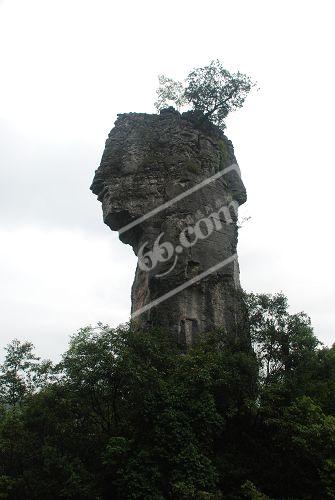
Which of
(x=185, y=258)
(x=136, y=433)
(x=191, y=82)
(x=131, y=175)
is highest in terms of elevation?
(x=191, y=82)

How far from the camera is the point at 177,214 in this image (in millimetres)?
18031

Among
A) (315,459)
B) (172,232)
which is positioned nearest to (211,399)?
(315,459)

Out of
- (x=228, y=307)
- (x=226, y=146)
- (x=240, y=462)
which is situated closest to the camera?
(x=240, y=462)

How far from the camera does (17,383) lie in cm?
1727

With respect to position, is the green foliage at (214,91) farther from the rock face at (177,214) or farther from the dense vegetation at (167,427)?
the dense vegetation at (167,427)

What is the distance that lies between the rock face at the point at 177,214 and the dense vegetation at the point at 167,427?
2.35m

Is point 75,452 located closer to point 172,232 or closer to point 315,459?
point 315,459

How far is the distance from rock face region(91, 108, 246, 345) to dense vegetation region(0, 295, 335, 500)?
235 centimetres

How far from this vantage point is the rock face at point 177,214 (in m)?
16.6

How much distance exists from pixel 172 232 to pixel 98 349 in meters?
6.45

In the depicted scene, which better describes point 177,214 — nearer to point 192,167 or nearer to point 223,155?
point 192,167

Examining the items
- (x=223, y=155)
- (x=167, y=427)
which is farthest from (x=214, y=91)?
(x=167, y=427)

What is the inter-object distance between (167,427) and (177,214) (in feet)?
27.9

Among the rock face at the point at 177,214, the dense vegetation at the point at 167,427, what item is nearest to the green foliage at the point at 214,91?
the rock face at the point at 177,214
